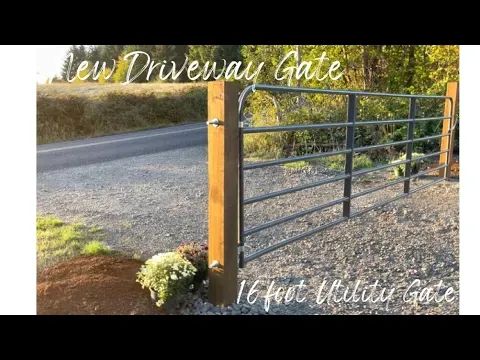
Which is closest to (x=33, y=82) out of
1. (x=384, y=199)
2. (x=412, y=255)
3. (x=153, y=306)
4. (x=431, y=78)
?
(x=153, y=306)

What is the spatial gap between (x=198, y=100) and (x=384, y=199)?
6.85 feet

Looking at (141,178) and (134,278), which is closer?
(134,278)

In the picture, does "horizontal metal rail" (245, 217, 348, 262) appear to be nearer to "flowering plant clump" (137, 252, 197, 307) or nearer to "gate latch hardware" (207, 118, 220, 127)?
"flowering plant clump" (137, 252, 197, 307)

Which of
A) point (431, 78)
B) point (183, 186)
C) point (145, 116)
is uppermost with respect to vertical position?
point (431, 78)

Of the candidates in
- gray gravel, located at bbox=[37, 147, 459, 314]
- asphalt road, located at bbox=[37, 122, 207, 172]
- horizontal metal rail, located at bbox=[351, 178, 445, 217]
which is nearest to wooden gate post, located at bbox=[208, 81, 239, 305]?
gray gravel, located at bbox=[37, 147, 459, 314]

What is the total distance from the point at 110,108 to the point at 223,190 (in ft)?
4.08

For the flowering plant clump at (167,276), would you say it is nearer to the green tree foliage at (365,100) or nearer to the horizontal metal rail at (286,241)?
the horizontal metal rail at (286,241)

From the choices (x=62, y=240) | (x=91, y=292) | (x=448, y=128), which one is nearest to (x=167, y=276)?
(x=91, y=292)

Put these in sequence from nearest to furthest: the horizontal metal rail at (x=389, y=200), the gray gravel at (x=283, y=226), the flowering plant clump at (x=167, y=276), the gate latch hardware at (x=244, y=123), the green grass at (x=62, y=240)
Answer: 1. the flowering plant clump at (x=167, y=276)
2. the gate latch hardware at (x=244, y=123)
3. the green grass at (x=62, y=240)
4. the gray gravel at (x=283, y=226)
5. the horizontal metal rail at (x=389, y=200)

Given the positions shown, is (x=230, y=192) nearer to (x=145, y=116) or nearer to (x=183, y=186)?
(x=145, y=116)

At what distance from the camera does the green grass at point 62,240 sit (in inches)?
102

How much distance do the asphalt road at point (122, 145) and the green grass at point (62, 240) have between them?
0.36 meters

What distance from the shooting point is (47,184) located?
3.17 meters

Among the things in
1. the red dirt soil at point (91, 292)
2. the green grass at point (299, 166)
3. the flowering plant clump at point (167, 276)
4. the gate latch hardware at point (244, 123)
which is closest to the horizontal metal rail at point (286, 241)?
the flowering plant clump at point (167, 276)
